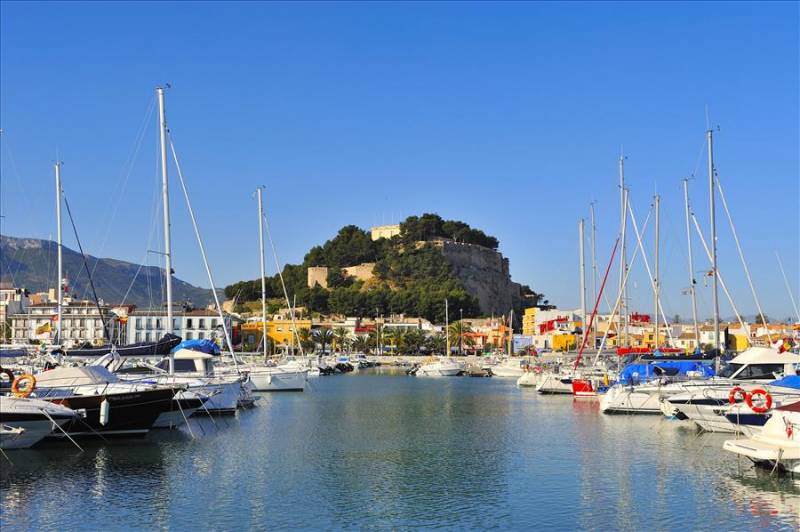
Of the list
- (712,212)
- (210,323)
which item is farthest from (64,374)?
(210,323)

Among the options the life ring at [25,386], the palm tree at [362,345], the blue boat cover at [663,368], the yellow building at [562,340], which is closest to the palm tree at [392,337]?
the palm tree at [362,345]

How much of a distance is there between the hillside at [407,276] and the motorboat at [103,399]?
320 feet

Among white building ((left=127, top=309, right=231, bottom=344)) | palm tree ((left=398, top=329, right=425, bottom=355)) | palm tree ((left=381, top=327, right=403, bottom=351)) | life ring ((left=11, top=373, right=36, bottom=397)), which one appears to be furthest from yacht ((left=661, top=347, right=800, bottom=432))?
palm tree ((left=381, top=327, right=403, bottom=351))

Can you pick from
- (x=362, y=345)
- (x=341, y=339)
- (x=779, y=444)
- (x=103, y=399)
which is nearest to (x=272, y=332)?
(x=341, y=339)

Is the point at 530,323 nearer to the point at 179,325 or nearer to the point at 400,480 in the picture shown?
the point at 179,325

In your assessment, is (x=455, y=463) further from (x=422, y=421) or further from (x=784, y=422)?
(x=422, y=421)

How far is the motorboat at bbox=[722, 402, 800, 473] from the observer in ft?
58.6

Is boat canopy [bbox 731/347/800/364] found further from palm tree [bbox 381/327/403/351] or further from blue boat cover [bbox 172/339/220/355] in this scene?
palm tree [bbox 381/327/403/351]

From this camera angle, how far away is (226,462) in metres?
21.0

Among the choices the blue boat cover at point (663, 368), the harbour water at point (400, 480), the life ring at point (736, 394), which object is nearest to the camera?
the harbour water at point (400, 480)

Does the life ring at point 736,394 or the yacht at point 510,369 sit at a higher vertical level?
the life ring at point 736,394

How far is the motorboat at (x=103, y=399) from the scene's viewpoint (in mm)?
22312

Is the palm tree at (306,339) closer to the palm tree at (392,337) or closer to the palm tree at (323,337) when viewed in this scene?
the palm tree at (323,337)

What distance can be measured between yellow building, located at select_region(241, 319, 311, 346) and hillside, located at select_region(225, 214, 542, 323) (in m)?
21.0
